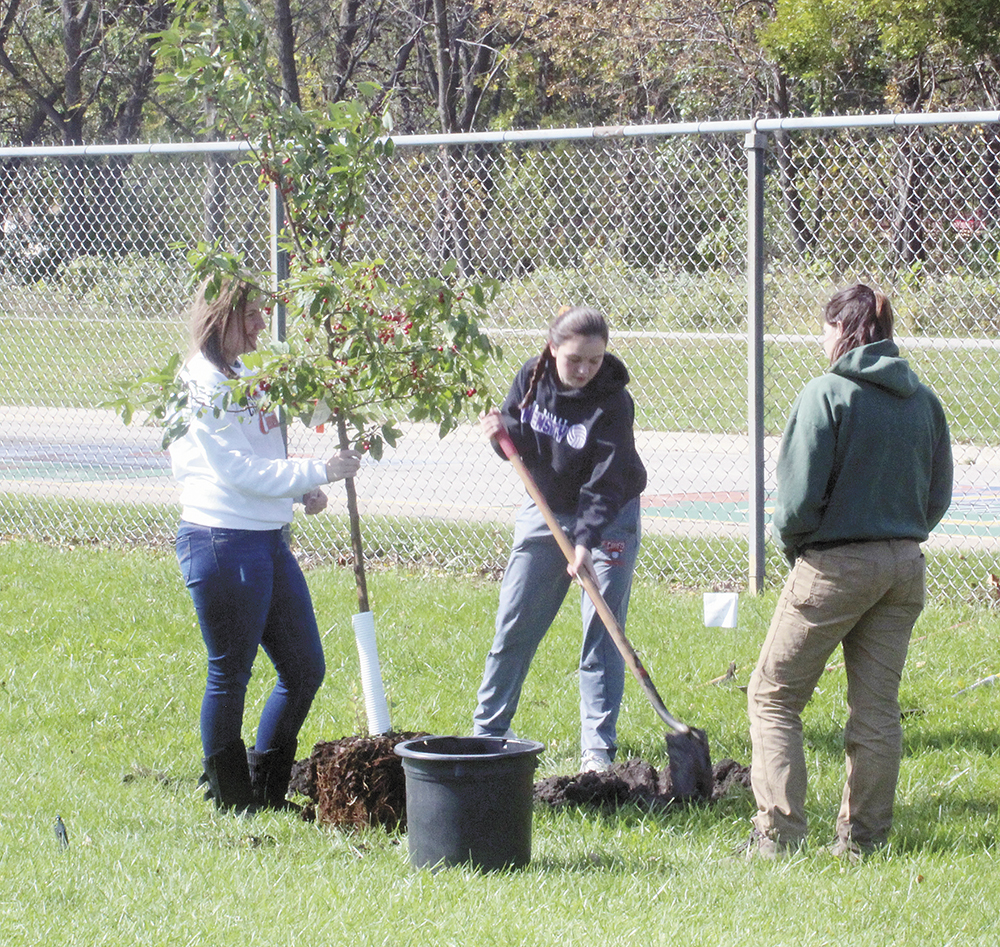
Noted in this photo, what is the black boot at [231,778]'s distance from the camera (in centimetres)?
450

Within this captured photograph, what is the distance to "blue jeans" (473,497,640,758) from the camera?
194 inches

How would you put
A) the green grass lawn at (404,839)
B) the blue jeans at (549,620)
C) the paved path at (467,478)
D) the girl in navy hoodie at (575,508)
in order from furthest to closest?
the paved path at (467,478)
the blue jeans at (549,620)
the girl in navy hoodie at (575,508)
the green grass lawn at (404,839)

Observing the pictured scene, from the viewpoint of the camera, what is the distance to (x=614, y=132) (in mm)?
6820

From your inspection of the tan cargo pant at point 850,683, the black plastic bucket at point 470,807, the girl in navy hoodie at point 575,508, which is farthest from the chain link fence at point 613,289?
the black plastic bucket at point 470,807

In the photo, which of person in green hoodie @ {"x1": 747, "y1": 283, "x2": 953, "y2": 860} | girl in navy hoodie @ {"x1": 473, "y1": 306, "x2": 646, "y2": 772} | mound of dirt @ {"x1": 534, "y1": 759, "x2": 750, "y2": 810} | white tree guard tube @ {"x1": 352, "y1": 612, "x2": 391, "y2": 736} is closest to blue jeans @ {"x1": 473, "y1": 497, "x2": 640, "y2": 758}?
girl in navy hoodie @ {"x1": 473, "y1": 306, "x2": 646, "y2": 772}

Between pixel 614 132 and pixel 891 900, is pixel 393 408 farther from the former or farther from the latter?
pixel 614 132

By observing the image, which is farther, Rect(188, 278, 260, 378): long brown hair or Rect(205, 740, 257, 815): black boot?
Rect(205, 740, 257, 815): black boot

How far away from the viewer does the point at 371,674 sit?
4703 millimetres

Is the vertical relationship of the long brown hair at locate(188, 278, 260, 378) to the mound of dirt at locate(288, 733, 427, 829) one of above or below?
above

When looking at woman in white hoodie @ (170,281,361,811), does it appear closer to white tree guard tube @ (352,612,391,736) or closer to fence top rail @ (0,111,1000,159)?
white tree guard tube @ (352,612,391,736)

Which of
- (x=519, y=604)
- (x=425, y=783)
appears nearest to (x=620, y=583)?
(x=519, y=604)

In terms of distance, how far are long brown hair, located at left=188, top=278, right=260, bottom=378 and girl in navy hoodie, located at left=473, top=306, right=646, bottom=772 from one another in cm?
95

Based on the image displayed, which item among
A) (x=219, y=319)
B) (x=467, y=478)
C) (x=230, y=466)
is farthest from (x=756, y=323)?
(x=467, y=478)

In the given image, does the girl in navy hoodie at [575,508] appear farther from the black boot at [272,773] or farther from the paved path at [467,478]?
the paved path at [467,478]
